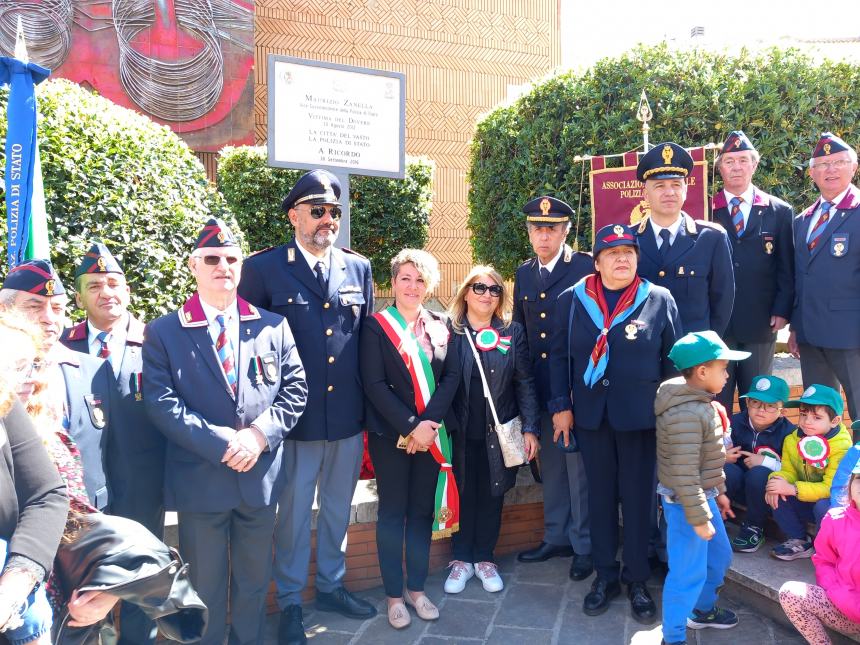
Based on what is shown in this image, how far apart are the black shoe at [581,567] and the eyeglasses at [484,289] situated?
1.63 metres

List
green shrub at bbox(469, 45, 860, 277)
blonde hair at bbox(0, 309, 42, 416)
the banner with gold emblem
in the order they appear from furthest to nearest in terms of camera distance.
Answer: green shrub at bbox(469, 45, 860, 277)
the banner with gold emblem
blonde hair at bbox(0, 309, 42, 416)

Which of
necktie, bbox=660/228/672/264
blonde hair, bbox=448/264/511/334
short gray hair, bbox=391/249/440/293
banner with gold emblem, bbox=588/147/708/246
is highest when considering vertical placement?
banner with gold emblem, bbox=588/147/708/246

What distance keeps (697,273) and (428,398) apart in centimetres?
169

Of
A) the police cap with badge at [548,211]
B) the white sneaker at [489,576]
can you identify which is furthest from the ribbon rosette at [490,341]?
the white sneaker at [489,576]

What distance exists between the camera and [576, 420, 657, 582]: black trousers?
350cm

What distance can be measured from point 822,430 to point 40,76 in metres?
4.43

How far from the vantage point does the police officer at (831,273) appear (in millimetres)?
4012

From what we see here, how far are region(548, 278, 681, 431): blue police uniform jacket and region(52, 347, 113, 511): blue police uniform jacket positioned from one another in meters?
2.27

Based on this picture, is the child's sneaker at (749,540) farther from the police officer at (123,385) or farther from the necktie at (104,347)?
the necktie at (104,347)

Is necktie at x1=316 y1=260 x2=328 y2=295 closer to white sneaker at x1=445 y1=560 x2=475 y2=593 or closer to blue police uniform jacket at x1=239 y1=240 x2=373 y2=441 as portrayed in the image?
blue police uniform jacket at x1=239 y1=240 x2=373 y2=441

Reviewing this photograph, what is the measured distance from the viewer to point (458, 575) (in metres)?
3.88

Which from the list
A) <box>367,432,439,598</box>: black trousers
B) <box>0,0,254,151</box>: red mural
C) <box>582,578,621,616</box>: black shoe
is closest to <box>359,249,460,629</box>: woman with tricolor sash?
<box>367,432,439,598</box>: black trousers

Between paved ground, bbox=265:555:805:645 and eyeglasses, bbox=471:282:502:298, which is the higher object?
eyeglasses, bbox=471:282:502:298

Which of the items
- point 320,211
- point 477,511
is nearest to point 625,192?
point 320,211
